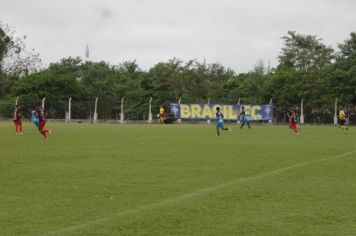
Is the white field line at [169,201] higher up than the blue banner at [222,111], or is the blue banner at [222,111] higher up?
the blue banner at [222,111]

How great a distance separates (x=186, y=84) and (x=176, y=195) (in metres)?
67.4

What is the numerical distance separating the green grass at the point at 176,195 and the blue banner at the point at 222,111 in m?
43.4

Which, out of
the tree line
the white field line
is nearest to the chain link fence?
the tree line

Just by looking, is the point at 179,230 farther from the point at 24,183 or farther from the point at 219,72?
the point at 219,72

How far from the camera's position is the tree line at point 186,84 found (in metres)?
62.1

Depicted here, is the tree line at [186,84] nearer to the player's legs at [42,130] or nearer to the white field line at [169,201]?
the player's legs at [42,130]

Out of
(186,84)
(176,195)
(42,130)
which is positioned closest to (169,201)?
(176,195)

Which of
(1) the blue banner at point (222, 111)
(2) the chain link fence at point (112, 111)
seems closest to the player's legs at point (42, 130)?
(2) the chain link fence at point (112, 111)

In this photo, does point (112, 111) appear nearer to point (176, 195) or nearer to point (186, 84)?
point (186, 84)

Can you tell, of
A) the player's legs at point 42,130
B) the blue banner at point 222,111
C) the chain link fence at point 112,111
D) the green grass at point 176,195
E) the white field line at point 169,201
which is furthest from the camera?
the blue banner at point 222,111

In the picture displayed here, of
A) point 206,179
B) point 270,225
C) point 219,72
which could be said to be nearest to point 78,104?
point 219,72

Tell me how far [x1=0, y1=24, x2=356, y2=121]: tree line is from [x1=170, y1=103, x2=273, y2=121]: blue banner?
5.31ft

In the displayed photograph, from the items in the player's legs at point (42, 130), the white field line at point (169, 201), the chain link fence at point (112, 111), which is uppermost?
the chain link fence at point (112, 111)

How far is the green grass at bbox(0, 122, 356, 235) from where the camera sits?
290 inches
